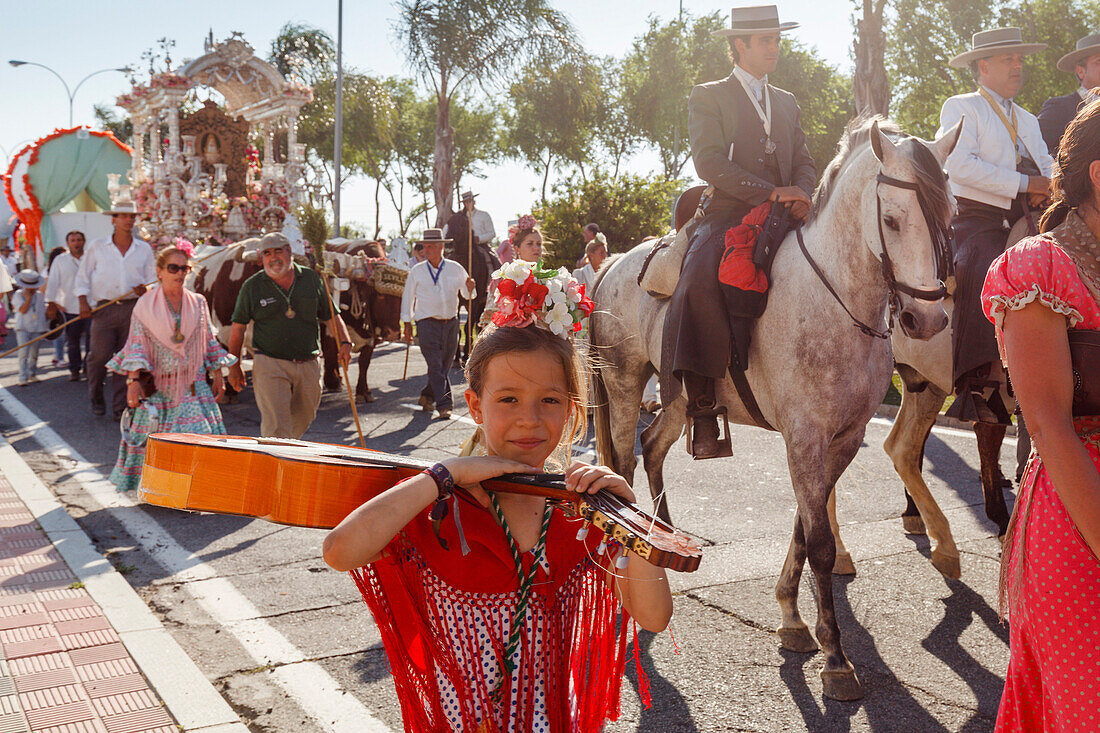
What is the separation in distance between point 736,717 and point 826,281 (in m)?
2.09

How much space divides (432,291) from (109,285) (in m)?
4.09

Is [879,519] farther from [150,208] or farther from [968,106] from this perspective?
[150,208]

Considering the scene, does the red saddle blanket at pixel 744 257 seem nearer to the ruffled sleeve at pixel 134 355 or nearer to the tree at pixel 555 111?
the ruffled sleeve at pixel 134 355

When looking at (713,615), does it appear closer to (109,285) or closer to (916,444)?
(916,444)

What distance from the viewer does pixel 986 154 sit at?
18.3ft

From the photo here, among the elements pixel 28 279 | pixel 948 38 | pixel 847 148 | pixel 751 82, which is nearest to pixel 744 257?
pixel 847 148

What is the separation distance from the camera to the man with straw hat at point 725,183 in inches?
200

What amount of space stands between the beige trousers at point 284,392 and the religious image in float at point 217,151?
37.8 feet

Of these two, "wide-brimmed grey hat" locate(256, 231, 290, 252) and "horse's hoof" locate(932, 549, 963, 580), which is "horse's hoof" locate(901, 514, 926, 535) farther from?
"wide-brimmed grey hat" locate(256, 231, 290, 252)

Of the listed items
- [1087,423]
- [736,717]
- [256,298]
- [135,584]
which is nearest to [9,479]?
[256,298]

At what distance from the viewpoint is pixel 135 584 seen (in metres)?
5.81

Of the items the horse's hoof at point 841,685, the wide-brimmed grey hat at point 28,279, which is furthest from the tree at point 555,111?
the horse's hoof at point 841,685

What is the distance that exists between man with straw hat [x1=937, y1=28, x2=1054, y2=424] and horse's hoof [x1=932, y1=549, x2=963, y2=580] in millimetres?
829

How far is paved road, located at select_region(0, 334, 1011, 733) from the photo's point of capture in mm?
4086
